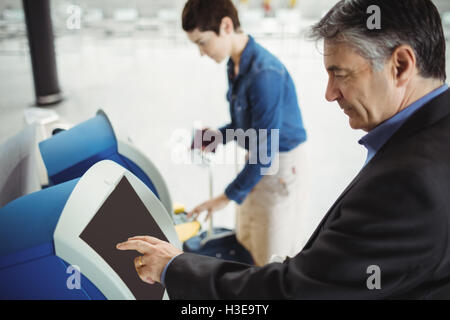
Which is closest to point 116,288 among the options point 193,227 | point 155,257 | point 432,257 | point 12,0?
point 155,257

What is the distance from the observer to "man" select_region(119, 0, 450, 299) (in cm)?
66

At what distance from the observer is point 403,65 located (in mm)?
741

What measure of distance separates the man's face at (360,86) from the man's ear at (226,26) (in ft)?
2.74

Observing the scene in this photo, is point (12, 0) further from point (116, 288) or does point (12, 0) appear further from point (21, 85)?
point (116, 288)

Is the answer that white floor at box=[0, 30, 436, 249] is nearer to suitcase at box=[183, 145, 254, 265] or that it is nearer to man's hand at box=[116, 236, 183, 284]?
suitcase at box=[183, 145, 254, 265]

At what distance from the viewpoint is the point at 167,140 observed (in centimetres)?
439

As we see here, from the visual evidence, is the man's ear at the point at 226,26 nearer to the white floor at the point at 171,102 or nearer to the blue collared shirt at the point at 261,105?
the blue collared shirt at the point at 261,105

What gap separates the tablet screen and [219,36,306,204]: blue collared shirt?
755mm

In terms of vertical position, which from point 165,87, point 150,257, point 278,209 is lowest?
point 278,209

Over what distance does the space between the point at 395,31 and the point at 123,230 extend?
2.18ft

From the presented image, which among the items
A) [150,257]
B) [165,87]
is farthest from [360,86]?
[165,87]

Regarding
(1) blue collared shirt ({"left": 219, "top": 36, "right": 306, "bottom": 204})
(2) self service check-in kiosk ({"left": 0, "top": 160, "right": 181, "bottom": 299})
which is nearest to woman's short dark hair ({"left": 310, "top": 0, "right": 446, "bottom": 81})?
(2) self service check-in kiosk ({"left": 0, "top": 160, "right": 181, "bottom": 299})

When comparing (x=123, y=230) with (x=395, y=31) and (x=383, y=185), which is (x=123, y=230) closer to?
(x=383, y=185)

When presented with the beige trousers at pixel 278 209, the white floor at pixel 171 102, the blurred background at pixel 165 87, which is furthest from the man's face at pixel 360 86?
the beige trousers at pixel 278 209
